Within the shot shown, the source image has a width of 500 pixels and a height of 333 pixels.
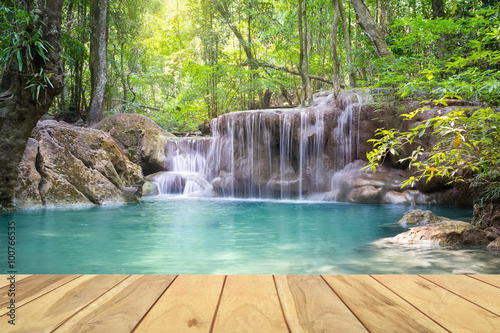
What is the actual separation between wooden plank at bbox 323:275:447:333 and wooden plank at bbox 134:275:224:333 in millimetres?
519

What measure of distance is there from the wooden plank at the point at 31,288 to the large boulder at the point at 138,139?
472 inches

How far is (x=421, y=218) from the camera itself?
5.84 meters

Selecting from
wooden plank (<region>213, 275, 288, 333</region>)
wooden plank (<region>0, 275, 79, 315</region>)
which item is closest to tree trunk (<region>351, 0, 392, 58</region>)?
wooden plank (<region>213, 275, 288, 333</region>)

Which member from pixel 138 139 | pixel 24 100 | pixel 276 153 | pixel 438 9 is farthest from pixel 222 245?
pixel 438 9

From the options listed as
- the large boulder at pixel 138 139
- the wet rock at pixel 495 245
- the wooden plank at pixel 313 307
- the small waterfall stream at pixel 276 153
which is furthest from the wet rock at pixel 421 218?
the large boulder at pixel 138 139

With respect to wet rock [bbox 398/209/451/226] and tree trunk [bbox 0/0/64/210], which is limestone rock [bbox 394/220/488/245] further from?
tree trunk [bbox 0/0/64/210]

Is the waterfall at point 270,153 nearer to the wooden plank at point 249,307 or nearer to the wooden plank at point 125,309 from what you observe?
the wooden plank at point 249,307

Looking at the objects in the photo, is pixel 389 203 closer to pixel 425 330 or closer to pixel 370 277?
pixel 370 277

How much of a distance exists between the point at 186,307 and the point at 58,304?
0.48 metres

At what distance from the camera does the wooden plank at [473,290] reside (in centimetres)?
136

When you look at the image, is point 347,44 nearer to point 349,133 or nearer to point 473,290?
point 349,133

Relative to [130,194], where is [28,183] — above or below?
above

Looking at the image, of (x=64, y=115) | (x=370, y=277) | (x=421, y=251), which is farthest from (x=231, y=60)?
(x=370, y=277)

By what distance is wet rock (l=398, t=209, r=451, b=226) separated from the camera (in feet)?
18.9
